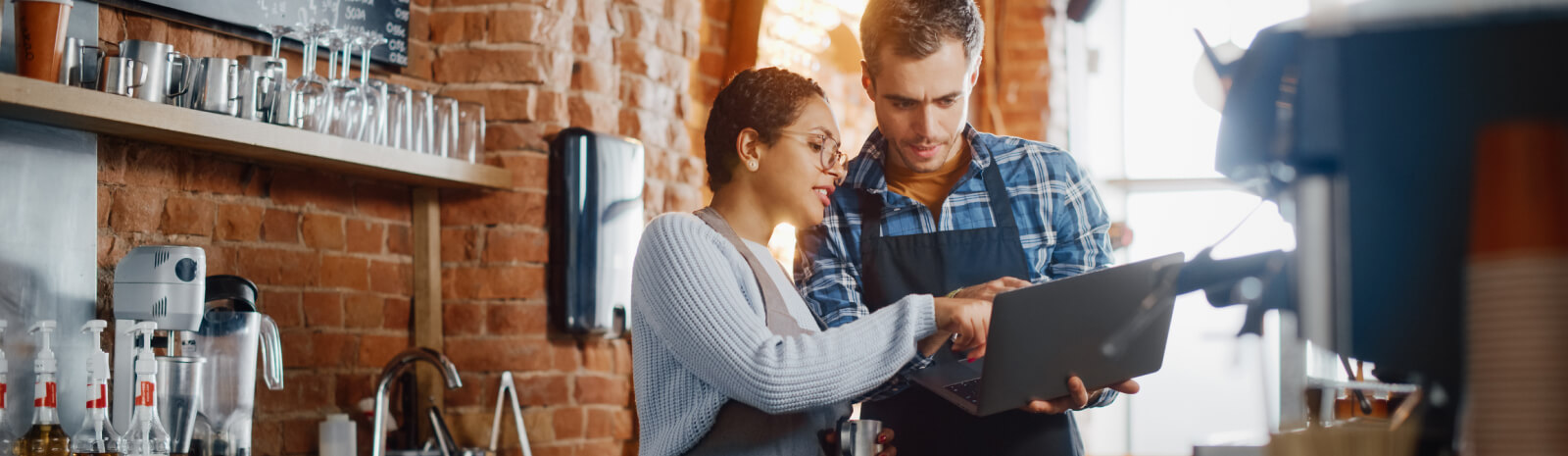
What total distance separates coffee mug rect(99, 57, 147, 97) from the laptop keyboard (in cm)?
136

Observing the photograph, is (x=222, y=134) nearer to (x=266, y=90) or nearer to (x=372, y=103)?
(x=266, y=90)

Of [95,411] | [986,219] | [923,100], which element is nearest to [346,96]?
[95,411]

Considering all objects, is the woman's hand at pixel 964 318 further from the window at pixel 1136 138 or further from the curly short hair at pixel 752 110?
the window at pixel 1136 138

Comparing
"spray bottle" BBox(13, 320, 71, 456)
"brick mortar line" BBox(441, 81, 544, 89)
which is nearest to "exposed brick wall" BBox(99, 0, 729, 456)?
"brick mortar line" BBox(441, 81, 544, 89)

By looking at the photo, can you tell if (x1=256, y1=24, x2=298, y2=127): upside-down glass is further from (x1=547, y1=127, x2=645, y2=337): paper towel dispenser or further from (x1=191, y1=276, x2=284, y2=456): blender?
(x1=547, y1=127, x2=645, y2=337): paper towel dispenser

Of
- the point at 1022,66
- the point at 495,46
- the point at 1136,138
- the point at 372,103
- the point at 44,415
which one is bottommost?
the point at 44,415

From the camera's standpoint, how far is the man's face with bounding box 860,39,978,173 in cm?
195

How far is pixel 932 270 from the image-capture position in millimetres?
2004

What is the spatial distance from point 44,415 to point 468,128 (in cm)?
105

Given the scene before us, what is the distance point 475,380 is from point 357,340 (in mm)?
278

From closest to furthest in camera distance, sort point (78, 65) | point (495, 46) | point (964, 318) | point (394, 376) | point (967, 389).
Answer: point (964, 318), point (967, 389), point (78, 65), point (394, 376), point (495, 46)

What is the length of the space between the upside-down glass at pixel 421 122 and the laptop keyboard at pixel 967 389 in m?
1.33

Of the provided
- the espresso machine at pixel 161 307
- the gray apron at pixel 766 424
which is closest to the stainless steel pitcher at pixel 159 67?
the espresso machine at pixel 161 307

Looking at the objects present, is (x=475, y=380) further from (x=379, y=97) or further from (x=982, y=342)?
(x=982, y=342)
